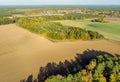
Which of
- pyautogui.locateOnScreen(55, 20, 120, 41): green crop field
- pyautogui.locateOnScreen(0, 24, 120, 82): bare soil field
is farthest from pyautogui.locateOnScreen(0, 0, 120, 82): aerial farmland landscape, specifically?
pyautogui.locateOnScreen(55, 20, 120, 41): green crop field

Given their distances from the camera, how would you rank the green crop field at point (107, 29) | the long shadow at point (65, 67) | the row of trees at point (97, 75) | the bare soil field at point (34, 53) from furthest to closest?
the green crop field at point (107, 29), the bare soil field at point (34, 53), the long shadow at point (65, 67), the row of trees at point (97, 75)

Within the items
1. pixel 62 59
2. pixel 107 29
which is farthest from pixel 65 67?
pixel 107 29

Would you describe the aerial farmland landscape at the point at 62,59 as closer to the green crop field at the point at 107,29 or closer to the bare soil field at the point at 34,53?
the bare soil field at the point at 34,53

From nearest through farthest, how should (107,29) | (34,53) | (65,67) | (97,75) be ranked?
(97,75), (65,67), (34,53), (107,29)

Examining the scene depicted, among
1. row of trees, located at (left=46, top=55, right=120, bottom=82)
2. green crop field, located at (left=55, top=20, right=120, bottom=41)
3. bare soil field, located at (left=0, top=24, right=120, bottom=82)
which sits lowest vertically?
green crop field, located at (left=55, top=20, right=120, bottom=41)

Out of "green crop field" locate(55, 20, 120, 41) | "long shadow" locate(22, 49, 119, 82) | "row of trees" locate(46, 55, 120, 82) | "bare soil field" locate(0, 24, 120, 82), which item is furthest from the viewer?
"green crop field" locate(55, 20, 120, 41)

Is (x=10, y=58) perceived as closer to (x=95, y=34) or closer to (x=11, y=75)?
(x=11, y=75)

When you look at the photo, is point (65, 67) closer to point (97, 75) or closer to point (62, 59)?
point (62, 59)

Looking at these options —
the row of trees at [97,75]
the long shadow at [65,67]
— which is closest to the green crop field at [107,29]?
the long shadow at [65,67]

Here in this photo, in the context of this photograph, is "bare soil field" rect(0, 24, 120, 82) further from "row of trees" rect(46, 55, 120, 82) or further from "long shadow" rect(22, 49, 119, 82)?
"row of trees" rect(46, 55, 120, 82)
